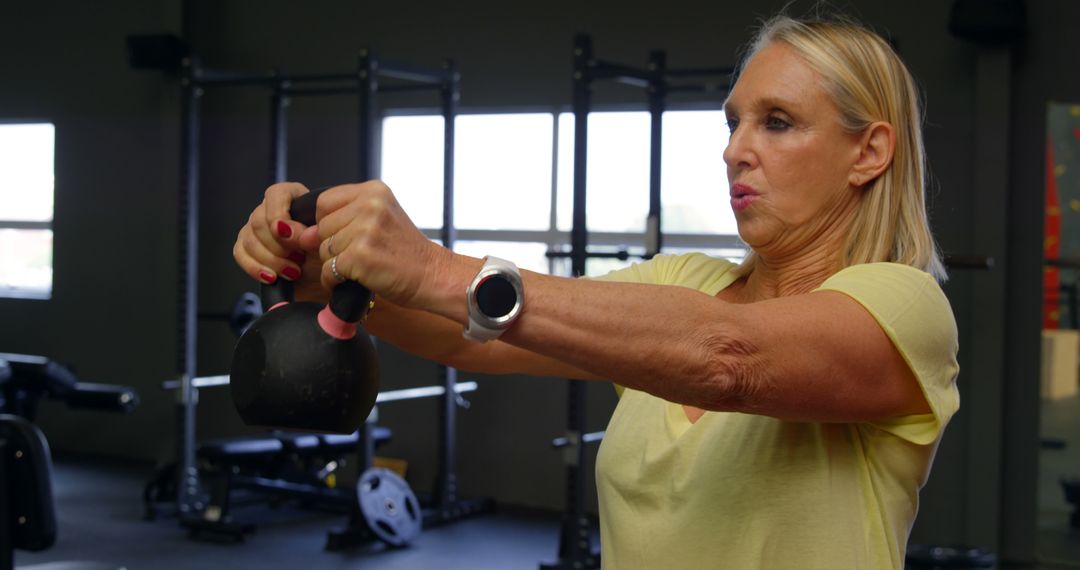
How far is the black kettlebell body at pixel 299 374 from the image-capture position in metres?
0.90

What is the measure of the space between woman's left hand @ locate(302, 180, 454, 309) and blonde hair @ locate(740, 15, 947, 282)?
405mm

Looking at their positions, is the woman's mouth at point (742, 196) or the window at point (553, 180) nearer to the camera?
the woman's mouth at point (742, 196)

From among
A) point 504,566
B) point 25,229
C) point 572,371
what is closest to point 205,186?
point 25,229

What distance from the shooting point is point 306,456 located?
17.8 feet

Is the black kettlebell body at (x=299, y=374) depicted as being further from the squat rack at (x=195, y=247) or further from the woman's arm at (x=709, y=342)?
the squat rack at (x=195, y=247)

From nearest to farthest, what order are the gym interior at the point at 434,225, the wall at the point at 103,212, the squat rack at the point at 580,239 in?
the squat rack at the point at 580,239
the gym interior at the point at 434,225
the wall at the point at 103,212

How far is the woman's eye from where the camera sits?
1032 mm

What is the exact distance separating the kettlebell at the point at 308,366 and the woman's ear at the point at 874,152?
46 centimetres

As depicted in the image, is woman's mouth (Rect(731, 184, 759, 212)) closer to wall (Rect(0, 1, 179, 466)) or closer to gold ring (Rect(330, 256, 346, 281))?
gold ring (Rect(330, 256, 346, 281))

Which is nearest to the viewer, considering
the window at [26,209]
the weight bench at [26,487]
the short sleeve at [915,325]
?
the short sleeve at [915,325]

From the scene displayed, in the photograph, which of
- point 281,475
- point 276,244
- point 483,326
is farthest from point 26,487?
point 281,475

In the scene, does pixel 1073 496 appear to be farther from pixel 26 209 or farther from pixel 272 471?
pixel 26 209

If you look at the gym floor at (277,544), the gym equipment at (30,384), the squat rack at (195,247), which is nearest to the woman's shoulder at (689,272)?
the gym equipment at (30,384)

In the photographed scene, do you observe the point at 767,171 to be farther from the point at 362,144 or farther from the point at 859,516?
the point at 362,144
